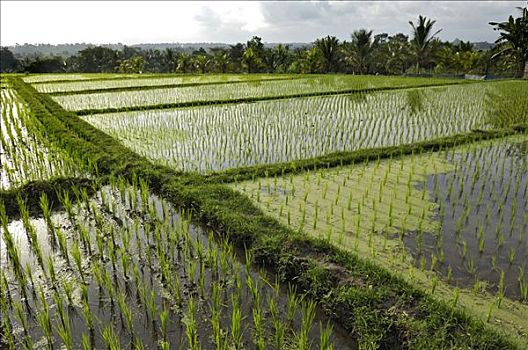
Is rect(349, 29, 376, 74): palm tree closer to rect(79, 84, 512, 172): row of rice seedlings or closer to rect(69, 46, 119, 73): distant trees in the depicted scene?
rect(79, 84, 512, 172): row of rice seedlings

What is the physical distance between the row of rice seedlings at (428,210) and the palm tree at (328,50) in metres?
20.2

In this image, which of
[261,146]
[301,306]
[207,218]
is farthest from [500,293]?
[261,146]

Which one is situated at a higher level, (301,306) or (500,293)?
(500,293)

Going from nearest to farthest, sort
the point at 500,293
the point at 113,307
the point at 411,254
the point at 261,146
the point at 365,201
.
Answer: the point at 500,293 → the point at 113,307 → the point at 411,254 → the point at 365,201 → the point at 261,146

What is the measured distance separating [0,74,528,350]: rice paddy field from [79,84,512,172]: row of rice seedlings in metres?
0.08

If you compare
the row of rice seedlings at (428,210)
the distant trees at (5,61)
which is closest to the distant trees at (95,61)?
the distant trees at (5,61)

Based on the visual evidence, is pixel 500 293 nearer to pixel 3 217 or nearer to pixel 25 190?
pixel 3 217

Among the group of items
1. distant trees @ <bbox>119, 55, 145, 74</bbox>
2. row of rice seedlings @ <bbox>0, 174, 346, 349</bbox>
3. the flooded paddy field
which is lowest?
Result: row of rice seedlings @ <bbox>0, 174, 346, 349</bbox>

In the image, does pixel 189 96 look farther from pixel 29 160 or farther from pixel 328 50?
pixel 328 50

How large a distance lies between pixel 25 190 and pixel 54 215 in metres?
0.70

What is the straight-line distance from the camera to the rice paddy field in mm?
2707

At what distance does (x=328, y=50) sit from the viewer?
2556 centimetres

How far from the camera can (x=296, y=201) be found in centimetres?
477

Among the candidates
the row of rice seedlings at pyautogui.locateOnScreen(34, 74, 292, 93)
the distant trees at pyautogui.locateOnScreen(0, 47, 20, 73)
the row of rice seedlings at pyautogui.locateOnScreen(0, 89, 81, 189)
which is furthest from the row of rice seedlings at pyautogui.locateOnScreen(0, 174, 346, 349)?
the distant trees at pyautogui.locateOnScreen(0, 47, 20, 73)
